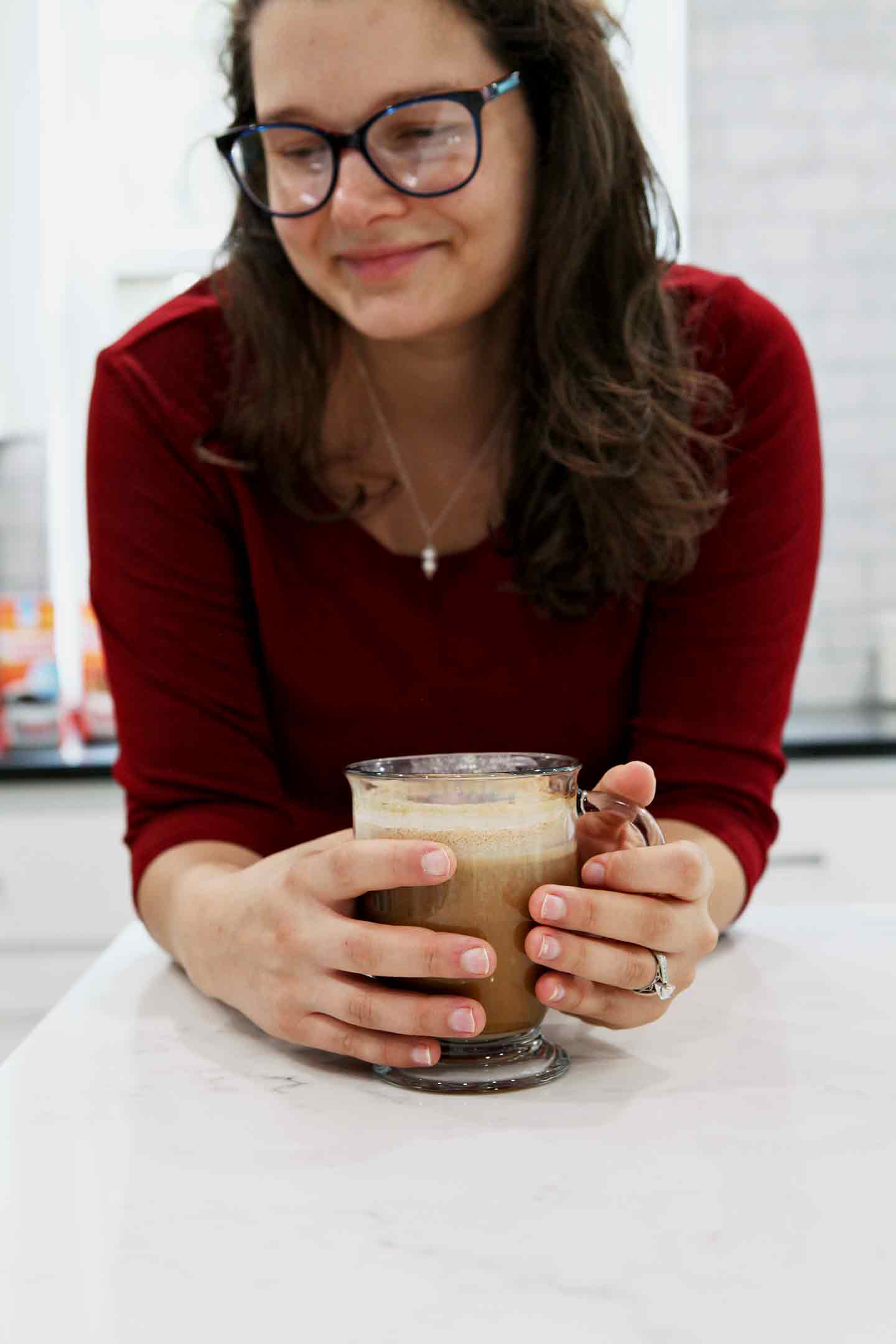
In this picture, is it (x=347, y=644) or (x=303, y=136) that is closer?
(x=303, y=136)

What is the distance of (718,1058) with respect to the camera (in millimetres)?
765

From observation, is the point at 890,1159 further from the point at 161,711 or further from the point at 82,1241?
the point at 161,711

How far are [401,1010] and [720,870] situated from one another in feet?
1.28

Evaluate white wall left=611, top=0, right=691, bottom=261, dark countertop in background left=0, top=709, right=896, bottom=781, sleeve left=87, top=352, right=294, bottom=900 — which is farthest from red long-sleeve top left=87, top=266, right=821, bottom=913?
white wall left=611, top=0, right=691, bottom=261

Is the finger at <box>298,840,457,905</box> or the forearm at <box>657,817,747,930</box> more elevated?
the finger at <box>298,840,457,905</box>

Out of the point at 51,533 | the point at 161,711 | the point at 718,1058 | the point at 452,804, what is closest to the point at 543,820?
the point at 452,804

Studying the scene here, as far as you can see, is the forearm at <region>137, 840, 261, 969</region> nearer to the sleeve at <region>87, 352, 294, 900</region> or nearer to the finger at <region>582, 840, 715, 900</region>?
the sleeve at <region>87, 352, 294, 900</region>

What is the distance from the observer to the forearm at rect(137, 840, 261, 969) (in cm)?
95

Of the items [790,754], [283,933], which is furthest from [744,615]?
[790,754]

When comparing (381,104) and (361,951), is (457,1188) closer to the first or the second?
(361,951)

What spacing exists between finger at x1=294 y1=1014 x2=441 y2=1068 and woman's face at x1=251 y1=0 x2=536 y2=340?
0.58 meters

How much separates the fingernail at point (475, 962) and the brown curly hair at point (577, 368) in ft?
1.93

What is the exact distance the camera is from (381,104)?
1029 millimetres

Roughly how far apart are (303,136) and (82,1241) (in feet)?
2.64
